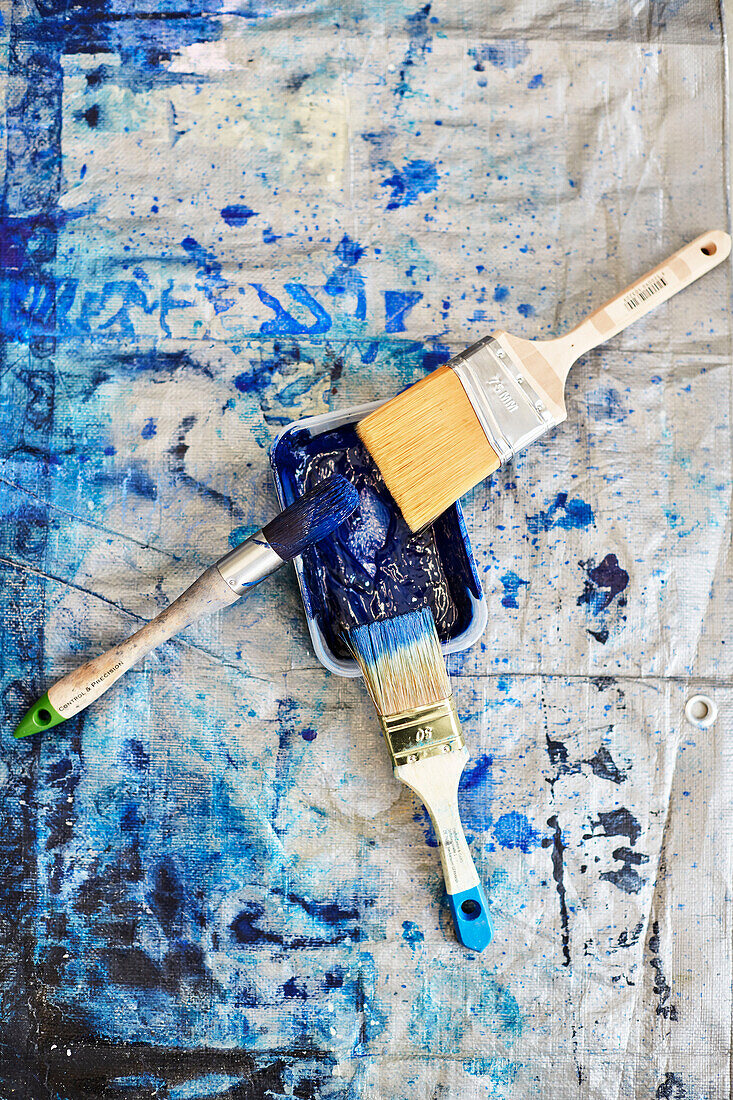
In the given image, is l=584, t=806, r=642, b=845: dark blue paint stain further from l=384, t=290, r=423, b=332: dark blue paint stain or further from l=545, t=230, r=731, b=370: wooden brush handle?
l=384, t=290, r=423, b=332: dark blue paint stain

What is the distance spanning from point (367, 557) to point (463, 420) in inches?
8.6

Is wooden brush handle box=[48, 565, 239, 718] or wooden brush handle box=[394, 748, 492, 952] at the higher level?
wooden brush handle box=[48, 565, 239, 718]

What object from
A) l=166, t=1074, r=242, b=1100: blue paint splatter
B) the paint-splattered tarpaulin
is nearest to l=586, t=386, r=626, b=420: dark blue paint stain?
the paint-splattered tarpaulin

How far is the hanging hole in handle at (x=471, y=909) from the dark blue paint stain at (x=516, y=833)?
9cm

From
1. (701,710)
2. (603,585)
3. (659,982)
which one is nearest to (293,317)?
(603,585)

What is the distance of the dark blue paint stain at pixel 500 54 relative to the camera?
1127 mm

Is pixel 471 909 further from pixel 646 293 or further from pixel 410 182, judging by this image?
pixel 410 182

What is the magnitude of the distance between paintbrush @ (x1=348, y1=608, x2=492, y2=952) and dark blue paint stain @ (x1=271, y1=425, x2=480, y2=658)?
49mm

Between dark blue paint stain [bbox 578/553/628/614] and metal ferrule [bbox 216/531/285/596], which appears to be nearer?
metal ferrule [bbox 216/531/285/596]

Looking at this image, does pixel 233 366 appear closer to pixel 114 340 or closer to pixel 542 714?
pixel 114 340

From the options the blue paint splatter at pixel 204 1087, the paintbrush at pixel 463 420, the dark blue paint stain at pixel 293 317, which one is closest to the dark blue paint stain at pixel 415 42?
the dark blue paint stain at pixel 293 317

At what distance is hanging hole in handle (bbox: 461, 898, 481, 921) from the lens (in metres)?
1.00

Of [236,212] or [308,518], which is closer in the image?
[308,518]

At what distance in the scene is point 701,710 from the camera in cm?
108
